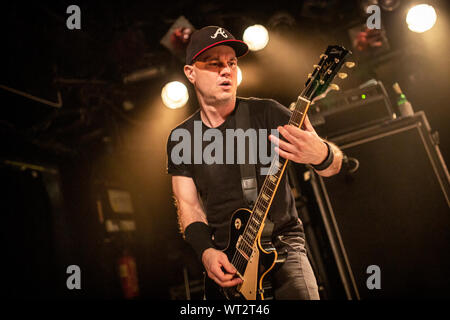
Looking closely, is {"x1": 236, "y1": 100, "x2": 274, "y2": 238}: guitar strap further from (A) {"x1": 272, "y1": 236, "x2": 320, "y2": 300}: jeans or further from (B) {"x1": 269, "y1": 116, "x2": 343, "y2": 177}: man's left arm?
(B) {"x1": 269, "y1": 116, "x2": 343, "y2": 177}: man's left arm

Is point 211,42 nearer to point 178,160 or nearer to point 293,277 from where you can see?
point 178,160

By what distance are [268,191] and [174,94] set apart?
2.57 meters

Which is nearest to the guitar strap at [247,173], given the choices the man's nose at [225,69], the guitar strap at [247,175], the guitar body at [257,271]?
the guitar strap at [247,175]

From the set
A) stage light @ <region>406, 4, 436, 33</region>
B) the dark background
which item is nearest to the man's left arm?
the dark background

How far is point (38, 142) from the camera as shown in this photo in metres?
4.12

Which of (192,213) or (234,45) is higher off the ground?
(234,45)

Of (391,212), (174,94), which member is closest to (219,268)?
(391,212)

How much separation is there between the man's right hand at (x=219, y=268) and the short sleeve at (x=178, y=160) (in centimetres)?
54

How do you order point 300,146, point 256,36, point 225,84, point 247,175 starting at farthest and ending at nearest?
point 256,36 → point 225,84 → point 247,175 → point 300,146

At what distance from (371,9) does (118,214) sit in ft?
13.9

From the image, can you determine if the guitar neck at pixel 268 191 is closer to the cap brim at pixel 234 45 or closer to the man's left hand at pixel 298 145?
the man's left hand at pixel 298 145

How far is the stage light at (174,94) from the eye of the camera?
13.4 feet

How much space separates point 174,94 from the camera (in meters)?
4.09
